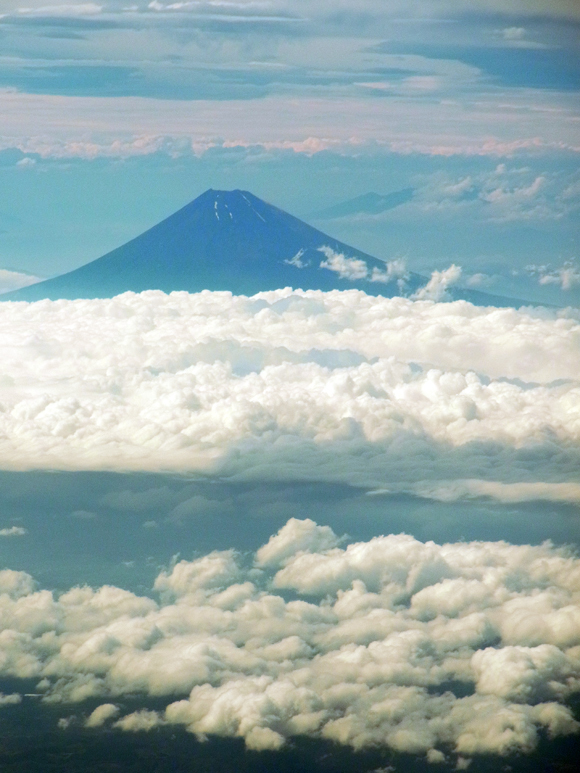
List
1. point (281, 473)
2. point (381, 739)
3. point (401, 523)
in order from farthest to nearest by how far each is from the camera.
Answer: point (281, 473), point (401, 523), point (381, 739)

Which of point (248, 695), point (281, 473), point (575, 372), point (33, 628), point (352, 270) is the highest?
point (352, 270)

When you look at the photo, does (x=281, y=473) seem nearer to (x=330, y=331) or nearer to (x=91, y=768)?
(x=330, y=331)

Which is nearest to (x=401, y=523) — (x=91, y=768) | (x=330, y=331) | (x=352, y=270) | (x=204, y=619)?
(x=204, y=619)

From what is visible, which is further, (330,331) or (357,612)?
(330,331)

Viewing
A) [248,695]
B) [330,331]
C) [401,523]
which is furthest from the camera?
[330,331]

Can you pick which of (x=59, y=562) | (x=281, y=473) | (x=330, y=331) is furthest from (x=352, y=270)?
(x=59, y=562)

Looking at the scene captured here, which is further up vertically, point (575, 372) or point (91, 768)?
point (575, 372)
